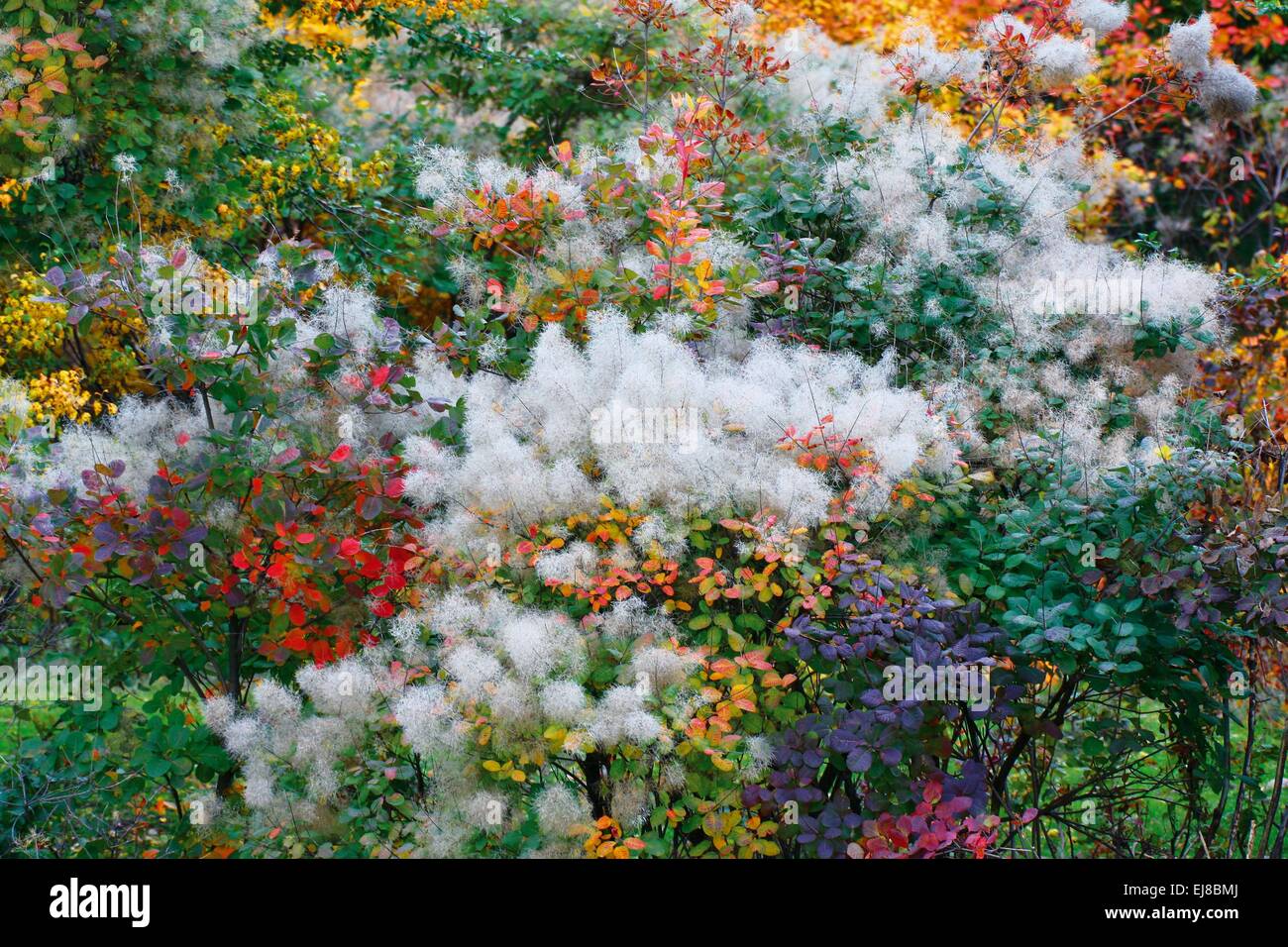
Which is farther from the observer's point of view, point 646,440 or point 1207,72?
point 1207,72

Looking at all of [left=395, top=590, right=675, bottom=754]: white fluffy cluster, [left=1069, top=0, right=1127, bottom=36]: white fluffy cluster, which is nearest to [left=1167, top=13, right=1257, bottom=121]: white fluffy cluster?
[left=1069, top=0, right=1127, bottom=36]: white fluffy cluster

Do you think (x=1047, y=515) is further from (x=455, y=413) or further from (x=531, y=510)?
(x=455, y=413)

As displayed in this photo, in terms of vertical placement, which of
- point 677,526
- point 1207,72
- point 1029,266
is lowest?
point 677,526

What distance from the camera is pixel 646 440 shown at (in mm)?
3576

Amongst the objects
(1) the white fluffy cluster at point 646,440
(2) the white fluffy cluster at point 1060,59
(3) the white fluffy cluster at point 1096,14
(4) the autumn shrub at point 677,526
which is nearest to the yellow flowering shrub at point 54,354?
(4) the autumn shrub at point 677,526

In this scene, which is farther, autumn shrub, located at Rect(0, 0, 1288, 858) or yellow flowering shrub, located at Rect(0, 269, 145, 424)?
yellow flowering shrub, located at Rect(0, 269, 145, 424)

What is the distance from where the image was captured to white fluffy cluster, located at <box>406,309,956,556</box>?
3.54 metres

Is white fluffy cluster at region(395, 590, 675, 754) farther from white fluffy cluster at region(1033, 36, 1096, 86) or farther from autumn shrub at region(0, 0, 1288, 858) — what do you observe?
white fluffy cluster at region(1033, 36, 1096, 86)

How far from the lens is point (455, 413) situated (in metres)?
3.92

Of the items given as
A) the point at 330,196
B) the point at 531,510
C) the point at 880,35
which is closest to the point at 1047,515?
the point at 531,510

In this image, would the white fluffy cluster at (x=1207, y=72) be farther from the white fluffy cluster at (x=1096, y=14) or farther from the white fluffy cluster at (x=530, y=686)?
the white fluffy cluster at (x=530, y=686)

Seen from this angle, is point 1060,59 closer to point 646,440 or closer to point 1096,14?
point 1096,14

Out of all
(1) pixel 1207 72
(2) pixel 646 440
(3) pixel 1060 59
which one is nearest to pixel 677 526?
(2) pixel 646 440
